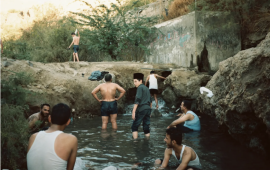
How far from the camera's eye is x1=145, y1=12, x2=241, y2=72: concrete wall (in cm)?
1454

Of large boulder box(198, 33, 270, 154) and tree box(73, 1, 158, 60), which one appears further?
tree box(73, 1, 158, 60)

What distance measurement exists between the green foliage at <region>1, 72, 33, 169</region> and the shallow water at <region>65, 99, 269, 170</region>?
121cm

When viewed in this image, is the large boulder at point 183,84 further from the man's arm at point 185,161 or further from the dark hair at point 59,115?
the dark hair at point 59,115

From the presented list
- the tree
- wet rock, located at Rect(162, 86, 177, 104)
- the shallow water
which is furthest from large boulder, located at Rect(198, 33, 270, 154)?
the tree

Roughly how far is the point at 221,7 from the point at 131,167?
41.7 feet

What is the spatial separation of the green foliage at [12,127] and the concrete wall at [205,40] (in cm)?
1153

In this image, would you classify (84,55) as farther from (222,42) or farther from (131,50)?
(222,42)

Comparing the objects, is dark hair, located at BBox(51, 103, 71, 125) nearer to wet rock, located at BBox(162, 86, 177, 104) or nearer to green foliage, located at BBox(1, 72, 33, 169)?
green foliage, located at BBox(1, 72, 33, 169)

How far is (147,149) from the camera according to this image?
21.8 feet

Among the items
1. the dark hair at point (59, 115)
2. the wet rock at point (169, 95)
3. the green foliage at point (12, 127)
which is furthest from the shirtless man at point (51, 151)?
the wet rock at point (169, 95)

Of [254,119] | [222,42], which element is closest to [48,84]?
[254,119]

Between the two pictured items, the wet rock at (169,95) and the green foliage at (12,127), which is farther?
the wet rock at (169,95)

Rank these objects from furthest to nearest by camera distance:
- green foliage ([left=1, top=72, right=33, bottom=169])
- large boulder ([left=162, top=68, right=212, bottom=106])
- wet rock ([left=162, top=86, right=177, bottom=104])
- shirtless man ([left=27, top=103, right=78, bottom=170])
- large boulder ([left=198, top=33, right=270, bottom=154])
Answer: wet rock ([left=162, top=86, right=177, bottom=104]) → large boulder ([left=162, top=68, right=212, bottom=106]) → large boulder ([left=198, top=33, right=270, bottom=154]) → green foliage ([left=1, top=72, right=33, bottom=169]) → shirtless man ([left=27, top=103, right=78, bottom=170])

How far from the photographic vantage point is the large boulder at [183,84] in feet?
43.4
